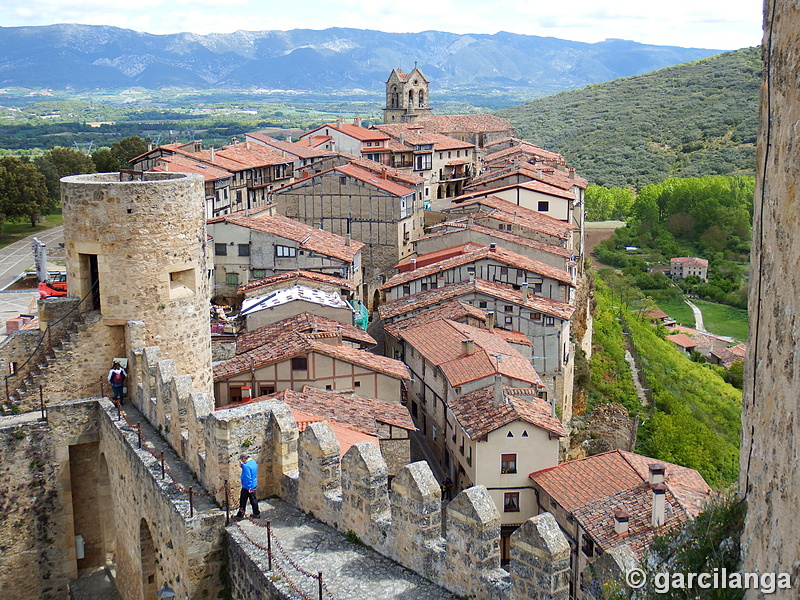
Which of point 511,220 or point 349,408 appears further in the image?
point 511,220

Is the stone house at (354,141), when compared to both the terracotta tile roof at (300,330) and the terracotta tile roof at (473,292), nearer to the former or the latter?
the terracotta tile roof at (473,292)

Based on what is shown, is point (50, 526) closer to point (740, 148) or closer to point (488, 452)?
point (488, 452)

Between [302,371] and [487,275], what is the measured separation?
14498mm

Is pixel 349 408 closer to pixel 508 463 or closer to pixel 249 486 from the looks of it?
pixel 508 463

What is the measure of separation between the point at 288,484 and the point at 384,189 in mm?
37616

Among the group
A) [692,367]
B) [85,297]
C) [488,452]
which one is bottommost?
[692,367]

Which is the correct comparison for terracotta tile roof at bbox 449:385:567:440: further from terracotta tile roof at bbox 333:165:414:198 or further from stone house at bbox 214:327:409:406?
terracotta tile roof at bbox 333:165:414:198

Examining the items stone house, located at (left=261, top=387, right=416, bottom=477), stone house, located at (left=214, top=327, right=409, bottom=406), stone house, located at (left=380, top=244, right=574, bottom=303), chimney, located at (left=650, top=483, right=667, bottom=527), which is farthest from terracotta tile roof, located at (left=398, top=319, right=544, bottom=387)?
chimney, located at (left=650, top=483, right=667, bottom=527)

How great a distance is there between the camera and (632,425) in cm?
4484

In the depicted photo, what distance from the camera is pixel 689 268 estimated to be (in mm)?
83812

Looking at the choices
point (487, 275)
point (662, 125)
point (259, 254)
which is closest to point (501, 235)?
point (487, 275)

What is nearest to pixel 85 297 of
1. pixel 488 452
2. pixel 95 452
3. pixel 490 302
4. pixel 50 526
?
pixel 95 452

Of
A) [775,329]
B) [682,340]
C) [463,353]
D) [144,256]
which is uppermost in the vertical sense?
[775,329]

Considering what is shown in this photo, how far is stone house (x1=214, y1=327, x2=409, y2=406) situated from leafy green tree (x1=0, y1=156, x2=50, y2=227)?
43184mm
